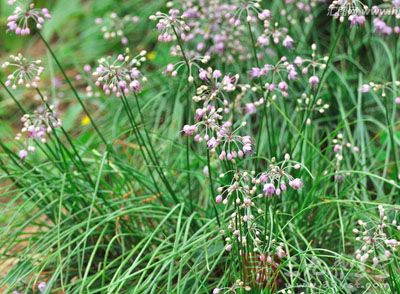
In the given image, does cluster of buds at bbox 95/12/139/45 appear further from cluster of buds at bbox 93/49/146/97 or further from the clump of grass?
cluster of buds at bbox 93/49/146/97

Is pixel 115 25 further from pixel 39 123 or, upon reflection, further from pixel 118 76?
pixel 118 76

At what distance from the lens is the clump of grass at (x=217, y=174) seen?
256 centimetres

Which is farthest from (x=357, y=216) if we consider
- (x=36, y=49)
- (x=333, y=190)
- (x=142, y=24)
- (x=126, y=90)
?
(x=36, y=49)

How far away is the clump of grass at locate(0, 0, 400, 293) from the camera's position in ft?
8.39

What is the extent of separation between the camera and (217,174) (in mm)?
3326

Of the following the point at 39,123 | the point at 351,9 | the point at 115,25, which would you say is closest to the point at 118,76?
the point at 39,123

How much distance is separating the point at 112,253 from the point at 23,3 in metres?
1.20

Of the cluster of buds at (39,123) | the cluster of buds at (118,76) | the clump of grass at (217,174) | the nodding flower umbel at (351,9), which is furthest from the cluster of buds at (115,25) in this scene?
the nodding flower umbel at (351,9)

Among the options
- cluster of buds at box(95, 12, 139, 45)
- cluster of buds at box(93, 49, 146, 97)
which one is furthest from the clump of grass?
cluster of buds at box(95, 12, 139, 45)

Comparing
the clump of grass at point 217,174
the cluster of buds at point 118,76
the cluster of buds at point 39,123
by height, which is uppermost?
the cluster of buds at point 118,76

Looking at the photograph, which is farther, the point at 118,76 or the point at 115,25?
the point at 115,25

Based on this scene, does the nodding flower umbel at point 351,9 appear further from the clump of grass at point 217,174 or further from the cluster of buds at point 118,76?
the cluster of buds at point 118,76

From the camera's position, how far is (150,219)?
3.28 meters

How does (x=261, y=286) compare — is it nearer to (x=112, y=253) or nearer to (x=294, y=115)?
(x=112, y=253)
